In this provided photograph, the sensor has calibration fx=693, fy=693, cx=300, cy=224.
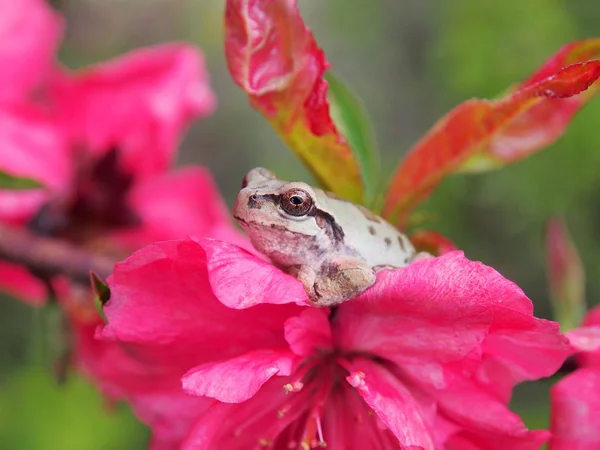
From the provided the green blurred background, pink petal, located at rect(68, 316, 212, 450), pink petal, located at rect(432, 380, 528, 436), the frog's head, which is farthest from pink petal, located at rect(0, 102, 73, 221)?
pink petal, located at rect(432, 380, 528, 436)

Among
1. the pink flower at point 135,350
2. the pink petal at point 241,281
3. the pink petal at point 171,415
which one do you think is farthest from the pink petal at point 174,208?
the pink petal at point 241,281

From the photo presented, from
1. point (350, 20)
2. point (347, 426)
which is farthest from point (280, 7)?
point (350, 20)

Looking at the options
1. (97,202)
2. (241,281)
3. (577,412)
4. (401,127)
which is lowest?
(401,127)

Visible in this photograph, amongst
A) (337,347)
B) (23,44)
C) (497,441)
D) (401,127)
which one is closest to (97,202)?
(23,44)

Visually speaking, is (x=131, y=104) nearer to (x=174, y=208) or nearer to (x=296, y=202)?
(x=174, y=208)

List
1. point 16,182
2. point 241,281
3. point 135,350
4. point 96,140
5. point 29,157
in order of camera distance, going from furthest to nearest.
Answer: point 96,140 < point 29,157 < point 16,182 < point 135,350 < point 241,281

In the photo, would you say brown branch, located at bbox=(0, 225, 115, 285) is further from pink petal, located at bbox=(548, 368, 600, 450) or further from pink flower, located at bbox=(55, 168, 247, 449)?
pink petal, located at bbox=(548, 368, 600, 450)

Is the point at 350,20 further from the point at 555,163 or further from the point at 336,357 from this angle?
the point at 336,357
